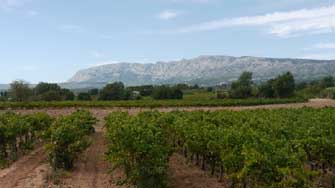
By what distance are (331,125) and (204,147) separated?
6.78m

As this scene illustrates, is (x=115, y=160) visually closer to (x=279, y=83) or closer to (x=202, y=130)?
(x=202, y=130)

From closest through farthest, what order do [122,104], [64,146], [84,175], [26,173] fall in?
[84,175]
[26,173]
[64,146]
[122,104]

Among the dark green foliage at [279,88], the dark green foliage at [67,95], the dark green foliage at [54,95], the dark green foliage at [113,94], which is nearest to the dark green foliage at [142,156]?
the dark green foliage at [113,94]

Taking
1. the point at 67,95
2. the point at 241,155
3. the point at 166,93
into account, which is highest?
the point at 166,93

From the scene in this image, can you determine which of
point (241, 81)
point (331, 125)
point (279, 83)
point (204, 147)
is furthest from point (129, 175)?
point (241, 81)

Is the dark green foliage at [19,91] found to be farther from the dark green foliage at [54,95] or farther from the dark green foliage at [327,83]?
the dark green foliage at [327,83]

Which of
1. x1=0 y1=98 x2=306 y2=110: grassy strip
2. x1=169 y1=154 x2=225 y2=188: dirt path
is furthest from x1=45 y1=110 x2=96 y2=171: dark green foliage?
x1=0 y1=98 x2=306 y2=110: grassy strip

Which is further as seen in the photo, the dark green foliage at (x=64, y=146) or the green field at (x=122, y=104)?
the green field at (x=122, y=104)

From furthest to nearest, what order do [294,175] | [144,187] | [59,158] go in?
1. [59,158]
2. [144,187]
3. [294,175]

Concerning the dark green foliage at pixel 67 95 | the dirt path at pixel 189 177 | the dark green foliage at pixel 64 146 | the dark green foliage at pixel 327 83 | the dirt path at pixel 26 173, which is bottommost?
the dirt path at pixel 189 177

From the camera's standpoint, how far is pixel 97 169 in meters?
22.5

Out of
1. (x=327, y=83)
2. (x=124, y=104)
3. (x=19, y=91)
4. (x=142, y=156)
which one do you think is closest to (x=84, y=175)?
(x=142, y=156)

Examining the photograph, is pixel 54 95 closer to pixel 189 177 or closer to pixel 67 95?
pixel 67 95

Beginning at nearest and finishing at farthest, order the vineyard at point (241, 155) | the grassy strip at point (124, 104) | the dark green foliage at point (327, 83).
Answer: the vineyard at point (241, 155) < the grassy strip at point (124, 104) < the dark green foliage at point (327, 83)
